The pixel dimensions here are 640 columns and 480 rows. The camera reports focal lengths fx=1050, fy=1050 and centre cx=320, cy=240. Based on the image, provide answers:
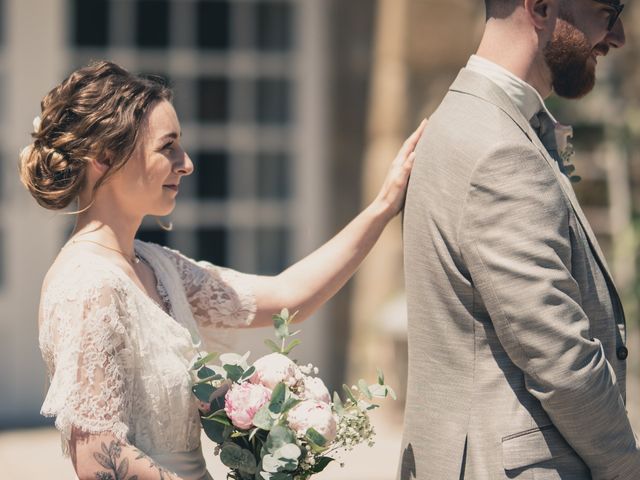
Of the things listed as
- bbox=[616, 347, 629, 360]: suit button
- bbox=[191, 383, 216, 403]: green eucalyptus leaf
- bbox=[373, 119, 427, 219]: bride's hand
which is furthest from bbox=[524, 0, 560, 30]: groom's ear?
bbox=[191, 383, 216, 403]: green eucalyptus leaf

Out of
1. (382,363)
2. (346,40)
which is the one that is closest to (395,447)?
(382,363)

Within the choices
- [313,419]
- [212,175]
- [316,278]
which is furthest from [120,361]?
[212,175]

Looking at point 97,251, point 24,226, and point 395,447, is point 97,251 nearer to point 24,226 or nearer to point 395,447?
point 395,447

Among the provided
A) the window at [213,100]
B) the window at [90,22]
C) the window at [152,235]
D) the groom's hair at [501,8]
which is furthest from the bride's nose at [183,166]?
the window at [90,22]

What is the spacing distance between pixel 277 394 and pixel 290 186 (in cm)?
484

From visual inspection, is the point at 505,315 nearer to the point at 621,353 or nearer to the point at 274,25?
the point at 621,353

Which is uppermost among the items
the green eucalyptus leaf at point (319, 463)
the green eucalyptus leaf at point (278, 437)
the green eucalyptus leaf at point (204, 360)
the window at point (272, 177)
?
the green eucalyptus leaf at point (204, 360)

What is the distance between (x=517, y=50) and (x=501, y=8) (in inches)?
3.8

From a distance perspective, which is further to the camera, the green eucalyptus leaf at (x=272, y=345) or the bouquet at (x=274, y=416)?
the green eucalyptus leaf at (x=272, y=345)

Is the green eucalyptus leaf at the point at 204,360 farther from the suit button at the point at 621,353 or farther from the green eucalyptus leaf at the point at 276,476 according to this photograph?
the suit button at the point at 621,353

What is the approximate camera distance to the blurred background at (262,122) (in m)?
6.32

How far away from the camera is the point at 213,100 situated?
274 inches

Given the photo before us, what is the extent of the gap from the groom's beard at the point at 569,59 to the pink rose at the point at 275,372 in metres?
0.83

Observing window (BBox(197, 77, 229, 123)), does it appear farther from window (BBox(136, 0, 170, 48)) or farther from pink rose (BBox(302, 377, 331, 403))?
pink rose (BBox(302, 377, 331, 403))
